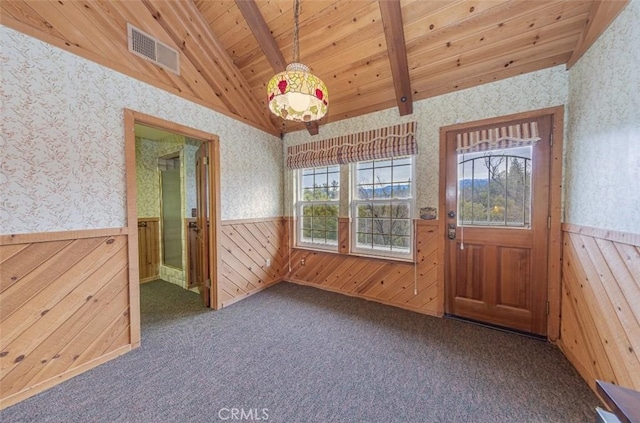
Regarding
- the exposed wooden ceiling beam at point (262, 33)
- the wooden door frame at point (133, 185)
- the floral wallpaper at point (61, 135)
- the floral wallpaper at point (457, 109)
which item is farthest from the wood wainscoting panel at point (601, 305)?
the floral wallpaper at point (61, 135)

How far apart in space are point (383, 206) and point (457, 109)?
1.33m

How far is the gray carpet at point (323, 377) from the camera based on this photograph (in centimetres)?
145

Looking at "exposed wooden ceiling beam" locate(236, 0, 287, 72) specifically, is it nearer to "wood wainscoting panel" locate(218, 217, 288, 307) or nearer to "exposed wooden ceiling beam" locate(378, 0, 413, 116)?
"exposed wooden ceiling beam" locate(378, 0, 413, 116)

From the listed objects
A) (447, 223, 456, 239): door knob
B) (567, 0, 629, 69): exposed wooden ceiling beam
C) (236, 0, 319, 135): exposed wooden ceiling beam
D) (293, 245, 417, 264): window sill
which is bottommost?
(293, 245, 417, 264): window sill

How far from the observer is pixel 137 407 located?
149cm

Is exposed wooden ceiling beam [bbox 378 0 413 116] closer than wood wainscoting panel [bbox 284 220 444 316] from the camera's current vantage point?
Yes

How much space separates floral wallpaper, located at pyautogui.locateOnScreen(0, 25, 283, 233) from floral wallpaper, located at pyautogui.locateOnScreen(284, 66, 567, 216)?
7.74 feet

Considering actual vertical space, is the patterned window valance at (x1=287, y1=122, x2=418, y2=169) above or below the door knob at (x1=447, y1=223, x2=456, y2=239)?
above

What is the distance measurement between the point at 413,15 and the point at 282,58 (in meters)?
1.33

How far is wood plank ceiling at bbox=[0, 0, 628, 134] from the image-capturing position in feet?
5.97

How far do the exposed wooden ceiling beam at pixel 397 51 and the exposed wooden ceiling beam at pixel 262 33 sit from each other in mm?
1110

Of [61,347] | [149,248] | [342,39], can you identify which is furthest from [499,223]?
[149,248]

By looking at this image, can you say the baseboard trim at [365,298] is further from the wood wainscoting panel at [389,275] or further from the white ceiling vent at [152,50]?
the white ceiling vent at [152,50]

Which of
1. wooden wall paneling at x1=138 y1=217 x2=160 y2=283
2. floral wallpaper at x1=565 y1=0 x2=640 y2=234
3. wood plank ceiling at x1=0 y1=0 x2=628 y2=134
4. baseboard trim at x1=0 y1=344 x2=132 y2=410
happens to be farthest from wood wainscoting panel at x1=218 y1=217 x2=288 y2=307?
floral wallpaper at x1=565 y1=0 x2=640 y2=234
